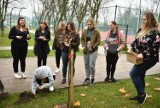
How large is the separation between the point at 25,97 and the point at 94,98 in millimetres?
1641

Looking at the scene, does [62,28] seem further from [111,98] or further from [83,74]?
[111,98]

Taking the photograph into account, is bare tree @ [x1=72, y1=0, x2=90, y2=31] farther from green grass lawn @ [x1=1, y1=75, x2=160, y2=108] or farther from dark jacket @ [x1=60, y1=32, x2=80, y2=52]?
green grass lawn @ [x1=1, y1=75, x2=160, y2=108]

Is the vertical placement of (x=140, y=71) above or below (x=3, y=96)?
above

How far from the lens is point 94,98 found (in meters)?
5.50

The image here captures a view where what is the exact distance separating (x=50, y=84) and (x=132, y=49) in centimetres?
217

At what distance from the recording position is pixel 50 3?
30.4 m

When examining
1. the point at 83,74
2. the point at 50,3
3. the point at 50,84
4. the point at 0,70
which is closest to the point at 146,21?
the point at 50,84

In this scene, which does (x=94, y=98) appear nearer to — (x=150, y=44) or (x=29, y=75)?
(x=150, y=44)

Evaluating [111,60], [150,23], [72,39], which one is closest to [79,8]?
[111,60]

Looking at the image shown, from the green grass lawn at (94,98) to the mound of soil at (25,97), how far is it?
10 cm

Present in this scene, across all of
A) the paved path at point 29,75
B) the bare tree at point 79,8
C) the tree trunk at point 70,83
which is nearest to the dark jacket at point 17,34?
the paved path at point 29,75

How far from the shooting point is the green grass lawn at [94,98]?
5.01 m

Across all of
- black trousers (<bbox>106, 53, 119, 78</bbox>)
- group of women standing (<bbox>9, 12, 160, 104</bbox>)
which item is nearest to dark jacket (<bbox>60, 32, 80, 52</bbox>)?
group of women standing (<bbox>9, 12, 160, 104</bbox>)

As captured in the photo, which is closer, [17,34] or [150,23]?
[150,23]
